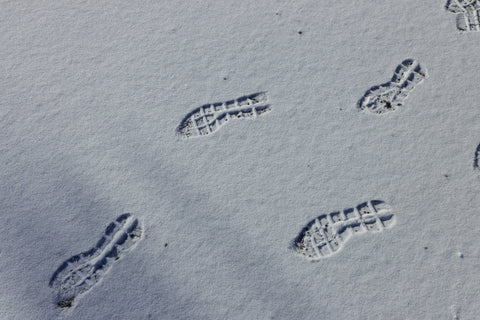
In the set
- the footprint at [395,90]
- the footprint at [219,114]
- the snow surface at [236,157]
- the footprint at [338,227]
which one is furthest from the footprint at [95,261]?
the footprint at [395,90]

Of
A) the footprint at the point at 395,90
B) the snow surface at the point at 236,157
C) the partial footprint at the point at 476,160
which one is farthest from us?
the footprint at the point at 395,90

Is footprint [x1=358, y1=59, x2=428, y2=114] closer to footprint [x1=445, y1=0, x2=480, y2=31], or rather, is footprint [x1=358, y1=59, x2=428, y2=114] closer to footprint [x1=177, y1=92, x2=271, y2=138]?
footprint [x1=445, y1=0, x2=480, y2=31]

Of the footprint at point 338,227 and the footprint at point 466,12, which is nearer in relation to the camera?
the footprint at point 338,227

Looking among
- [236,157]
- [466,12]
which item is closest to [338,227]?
[236,157]

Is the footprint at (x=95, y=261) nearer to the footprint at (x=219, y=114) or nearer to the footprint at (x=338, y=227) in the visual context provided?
the footprint at (x=219, y=114)

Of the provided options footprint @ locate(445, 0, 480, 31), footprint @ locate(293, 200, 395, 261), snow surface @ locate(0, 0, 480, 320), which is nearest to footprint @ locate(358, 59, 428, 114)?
snow surface @ locate(0, 0, 480, 320)

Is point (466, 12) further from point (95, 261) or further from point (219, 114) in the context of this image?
point (95, 261)
